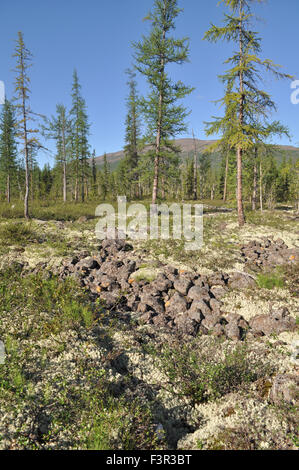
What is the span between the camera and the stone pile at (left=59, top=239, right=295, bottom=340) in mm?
5918

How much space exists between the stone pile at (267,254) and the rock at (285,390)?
5.67m

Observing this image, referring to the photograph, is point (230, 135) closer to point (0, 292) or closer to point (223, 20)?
point (223, 20)

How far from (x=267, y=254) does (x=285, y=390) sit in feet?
25.8

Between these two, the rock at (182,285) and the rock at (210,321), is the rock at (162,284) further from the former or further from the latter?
the rock at (210,321)

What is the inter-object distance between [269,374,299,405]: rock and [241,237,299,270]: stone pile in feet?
18.6

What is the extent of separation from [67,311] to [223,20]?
18.5 meters

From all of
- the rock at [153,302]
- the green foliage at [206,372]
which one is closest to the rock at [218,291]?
the rock at [153,302]

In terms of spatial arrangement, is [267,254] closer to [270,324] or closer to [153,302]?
[270,324]

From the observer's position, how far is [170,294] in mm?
7418

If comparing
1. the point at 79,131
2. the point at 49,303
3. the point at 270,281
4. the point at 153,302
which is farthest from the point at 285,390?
the point at 79,131

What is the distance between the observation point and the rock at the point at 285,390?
11.6 feet

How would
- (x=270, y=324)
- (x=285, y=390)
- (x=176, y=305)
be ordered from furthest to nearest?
(x=176, y=305)
(x=270, y=324)
(x=285, y=390)

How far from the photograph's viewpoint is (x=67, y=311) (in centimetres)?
506
